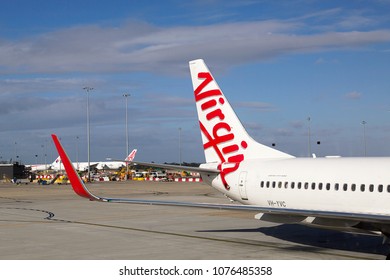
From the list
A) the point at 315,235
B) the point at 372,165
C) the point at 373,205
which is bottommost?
the point at 315,235

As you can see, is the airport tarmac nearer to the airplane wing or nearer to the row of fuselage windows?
the airplane wing

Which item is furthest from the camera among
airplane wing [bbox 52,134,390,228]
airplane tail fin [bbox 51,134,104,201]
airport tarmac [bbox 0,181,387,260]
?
airport tarmac [bbox 0,181,387,260]

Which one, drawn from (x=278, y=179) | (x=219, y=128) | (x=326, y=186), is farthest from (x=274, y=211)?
(x=219, y=128)

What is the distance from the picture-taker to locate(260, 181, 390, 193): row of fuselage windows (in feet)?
71.6

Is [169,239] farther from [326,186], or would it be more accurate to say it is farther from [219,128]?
[326,186]

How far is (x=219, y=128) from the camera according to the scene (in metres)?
29.1

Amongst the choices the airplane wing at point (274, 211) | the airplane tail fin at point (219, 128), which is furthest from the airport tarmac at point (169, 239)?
the airplane tail fin at point (219, 128)

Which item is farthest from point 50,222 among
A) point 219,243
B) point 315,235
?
point 315,235

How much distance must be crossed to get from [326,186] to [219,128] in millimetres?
7346

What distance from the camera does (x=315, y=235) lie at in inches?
1091

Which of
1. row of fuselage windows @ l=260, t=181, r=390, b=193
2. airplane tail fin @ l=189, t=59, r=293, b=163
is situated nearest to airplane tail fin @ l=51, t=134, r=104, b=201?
row of fuselage windows @ l=260, t=181, r=390, b=193

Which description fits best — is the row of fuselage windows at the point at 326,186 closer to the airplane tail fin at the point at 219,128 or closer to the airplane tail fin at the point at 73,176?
the airplane tail fin at the point at 219,128
